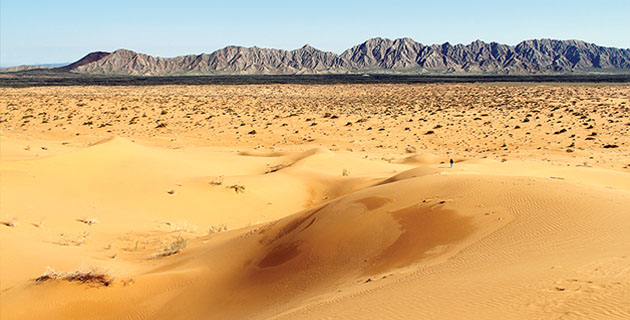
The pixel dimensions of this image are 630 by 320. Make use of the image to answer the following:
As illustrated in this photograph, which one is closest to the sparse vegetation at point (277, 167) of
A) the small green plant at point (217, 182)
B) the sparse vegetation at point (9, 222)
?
the small green plant at point (217, 182)

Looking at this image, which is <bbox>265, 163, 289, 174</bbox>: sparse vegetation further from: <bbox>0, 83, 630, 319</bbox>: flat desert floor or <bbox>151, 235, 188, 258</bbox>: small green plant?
<bbox>151, 235, 188, 258</bbox>: small green plant

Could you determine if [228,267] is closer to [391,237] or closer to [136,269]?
[136,269]

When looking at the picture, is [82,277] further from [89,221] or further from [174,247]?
[89,221]

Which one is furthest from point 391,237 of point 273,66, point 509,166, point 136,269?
point 273,66

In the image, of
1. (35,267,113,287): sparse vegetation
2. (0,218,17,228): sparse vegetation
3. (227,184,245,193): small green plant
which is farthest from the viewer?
(227,184,245,193): small green plant

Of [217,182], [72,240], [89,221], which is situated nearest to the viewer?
[72,240]

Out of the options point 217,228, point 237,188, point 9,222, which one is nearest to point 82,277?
point 9,222

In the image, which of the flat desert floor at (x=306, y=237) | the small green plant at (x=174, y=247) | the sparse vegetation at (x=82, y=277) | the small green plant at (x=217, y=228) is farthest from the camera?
Result: the small green plant at (x=217, y=228)

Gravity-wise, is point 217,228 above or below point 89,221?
below

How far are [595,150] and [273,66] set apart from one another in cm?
18212

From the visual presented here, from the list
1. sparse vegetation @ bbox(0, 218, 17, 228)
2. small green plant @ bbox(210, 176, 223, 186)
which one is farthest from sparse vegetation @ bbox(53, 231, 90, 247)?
small green plant @ bbox(210, 176, 223, 186)

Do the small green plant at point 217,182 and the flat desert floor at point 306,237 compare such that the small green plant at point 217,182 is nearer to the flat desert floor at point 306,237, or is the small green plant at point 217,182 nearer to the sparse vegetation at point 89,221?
the flat desert floor at point 306,237

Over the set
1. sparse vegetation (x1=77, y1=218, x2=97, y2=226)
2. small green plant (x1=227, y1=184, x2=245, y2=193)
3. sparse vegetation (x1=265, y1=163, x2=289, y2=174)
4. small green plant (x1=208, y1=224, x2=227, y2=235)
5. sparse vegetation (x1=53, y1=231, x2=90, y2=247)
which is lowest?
small green plant (x1=208, y1=224, x2=227, y2=235)

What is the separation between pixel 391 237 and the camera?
7.88m
